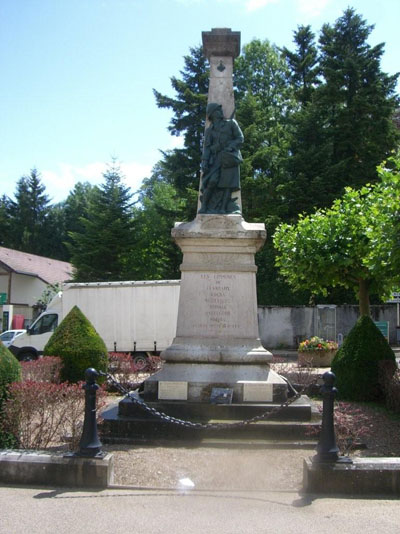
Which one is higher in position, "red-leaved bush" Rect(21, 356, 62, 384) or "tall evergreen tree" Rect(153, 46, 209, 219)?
"tall evergreen tree" Rect(153, 46, 209, 219)

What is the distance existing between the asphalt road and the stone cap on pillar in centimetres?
762

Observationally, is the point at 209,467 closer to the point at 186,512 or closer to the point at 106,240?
the point at 186,512

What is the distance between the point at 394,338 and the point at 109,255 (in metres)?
16.8

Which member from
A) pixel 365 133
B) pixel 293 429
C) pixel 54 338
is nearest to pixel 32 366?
pixel 54 338

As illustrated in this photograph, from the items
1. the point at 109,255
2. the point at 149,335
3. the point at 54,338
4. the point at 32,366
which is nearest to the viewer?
the point at 32,366

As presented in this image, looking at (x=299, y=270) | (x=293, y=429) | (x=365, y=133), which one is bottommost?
(x=293, y=429)

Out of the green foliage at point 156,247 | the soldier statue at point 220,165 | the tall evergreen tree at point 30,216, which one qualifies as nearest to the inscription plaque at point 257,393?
the soldier statue at point 220,165

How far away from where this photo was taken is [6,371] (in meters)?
6.83

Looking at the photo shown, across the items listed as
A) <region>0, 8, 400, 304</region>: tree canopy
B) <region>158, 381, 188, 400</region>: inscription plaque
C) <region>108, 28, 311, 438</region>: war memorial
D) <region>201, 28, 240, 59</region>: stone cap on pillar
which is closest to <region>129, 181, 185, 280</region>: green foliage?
<region>0, 8, 400, 304</region>: tree canopy

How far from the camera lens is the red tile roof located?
39.6m

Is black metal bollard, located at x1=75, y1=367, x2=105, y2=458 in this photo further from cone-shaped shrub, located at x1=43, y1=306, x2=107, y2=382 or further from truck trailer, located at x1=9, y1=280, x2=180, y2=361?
truck trailer, located at x1=9, y1=280, x2=180, y2=361

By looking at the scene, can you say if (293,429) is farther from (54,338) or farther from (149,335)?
(149,335)

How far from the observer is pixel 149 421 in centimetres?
768

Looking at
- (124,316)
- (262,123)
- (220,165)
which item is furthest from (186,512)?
(262,123)
